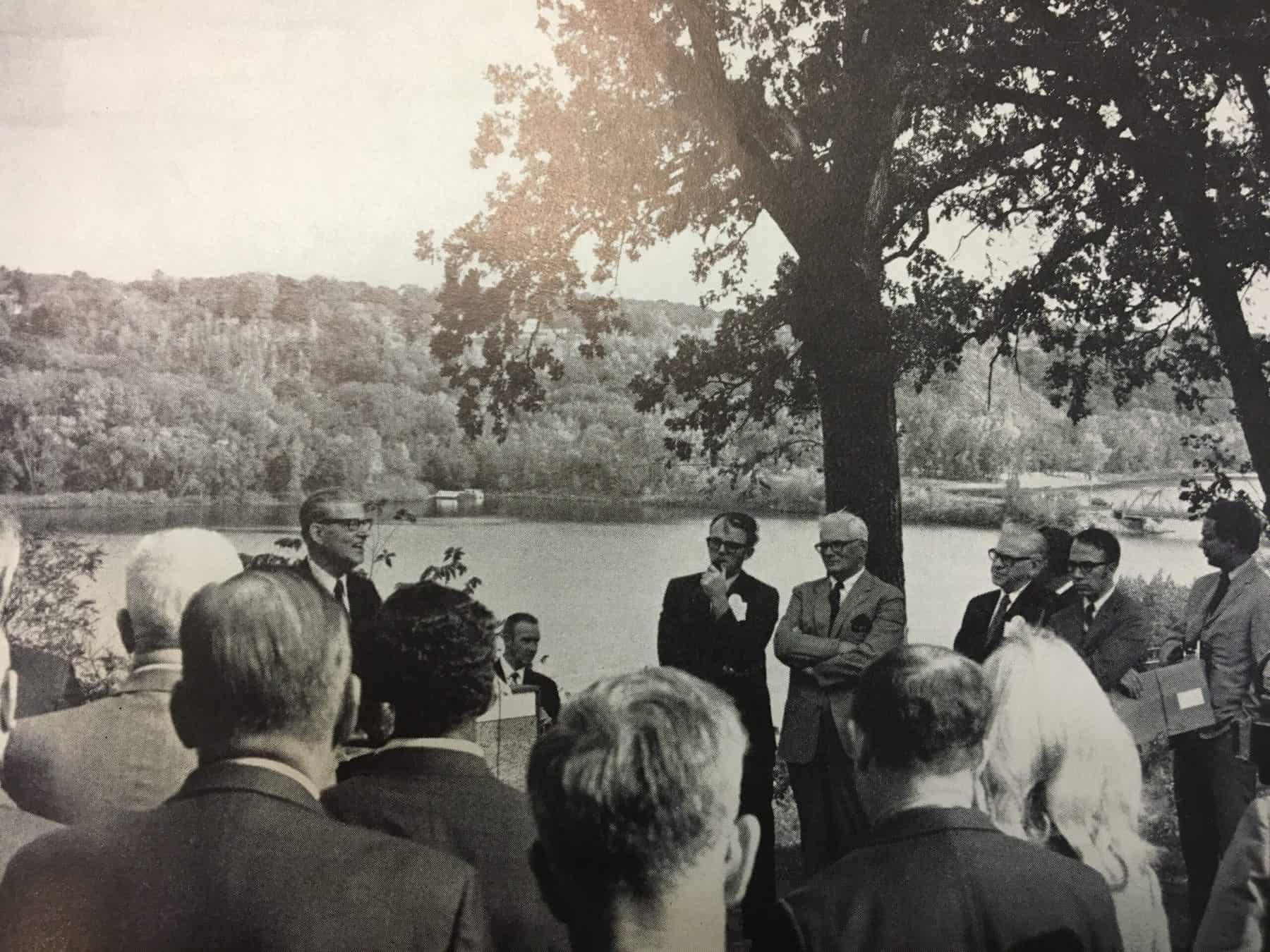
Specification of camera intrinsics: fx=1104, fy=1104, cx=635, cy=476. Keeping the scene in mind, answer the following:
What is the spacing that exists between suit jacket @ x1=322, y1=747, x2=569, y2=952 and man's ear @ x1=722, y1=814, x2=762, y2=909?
0.53m

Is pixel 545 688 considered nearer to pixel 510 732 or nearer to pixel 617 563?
pixel 510 732

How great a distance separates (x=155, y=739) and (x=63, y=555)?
1318 mm

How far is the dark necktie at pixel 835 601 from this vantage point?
163 inches

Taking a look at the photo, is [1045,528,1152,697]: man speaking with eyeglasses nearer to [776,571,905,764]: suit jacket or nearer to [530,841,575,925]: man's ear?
[776,571,905,764]: suit jacket

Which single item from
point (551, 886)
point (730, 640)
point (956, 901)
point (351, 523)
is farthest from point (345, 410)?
point (956, 901)

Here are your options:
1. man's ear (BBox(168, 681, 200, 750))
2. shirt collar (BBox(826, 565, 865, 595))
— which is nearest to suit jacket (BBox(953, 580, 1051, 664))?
shirt collar (BBox(826, 565, 865, 595))

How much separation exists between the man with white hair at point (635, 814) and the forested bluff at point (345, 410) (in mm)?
2585

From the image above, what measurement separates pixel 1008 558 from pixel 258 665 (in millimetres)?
3040

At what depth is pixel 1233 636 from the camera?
3955mm

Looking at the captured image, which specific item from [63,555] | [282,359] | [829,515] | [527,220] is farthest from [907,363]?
[63,555]

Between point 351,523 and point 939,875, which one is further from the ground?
point 351,523

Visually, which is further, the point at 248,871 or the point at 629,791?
the point at 248,871

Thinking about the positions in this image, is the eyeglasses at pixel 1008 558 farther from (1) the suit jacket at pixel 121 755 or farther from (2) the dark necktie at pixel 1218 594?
(1) the suit jacket at pixel 121 755

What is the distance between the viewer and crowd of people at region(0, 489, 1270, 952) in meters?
1.72
